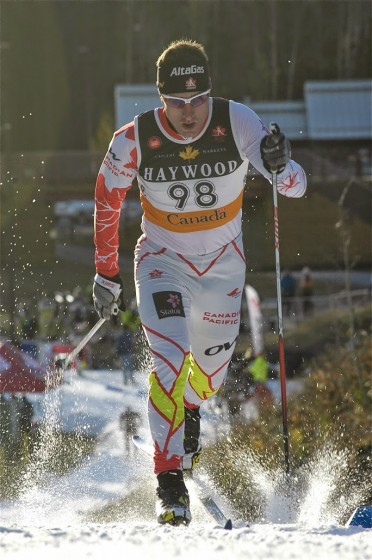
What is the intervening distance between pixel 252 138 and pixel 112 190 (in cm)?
82

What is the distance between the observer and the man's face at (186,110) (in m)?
5.62

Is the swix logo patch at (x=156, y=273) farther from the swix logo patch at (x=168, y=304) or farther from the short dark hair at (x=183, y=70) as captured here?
the short dark hair at (x=183, y=70)

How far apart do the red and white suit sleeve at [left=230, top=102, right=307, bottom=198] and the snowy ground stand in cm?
187

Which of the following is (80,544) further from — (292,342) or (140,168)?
(292,342)

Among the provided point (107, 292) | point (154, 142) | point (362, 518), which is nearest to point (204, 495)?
point (362, 518)

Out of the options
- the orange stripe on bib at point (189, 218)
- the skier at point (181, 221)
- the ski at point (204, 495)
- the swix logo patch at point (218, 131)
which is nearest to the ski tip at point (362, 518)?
the ski at point (204, 495)

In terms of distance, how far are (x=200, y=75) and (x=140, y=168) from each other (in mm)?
617

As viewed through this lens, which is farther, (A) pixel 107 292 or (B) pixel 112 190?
(A) pixel 107 292

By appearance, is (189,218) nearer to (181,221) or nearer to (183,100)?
(181,221)

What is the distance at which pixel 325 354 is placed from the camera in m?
16.0

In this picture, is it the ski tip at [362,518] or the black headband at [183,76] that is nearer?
the ski tip at [362,518]

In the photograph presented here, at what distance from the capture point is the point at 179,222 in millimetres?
5973

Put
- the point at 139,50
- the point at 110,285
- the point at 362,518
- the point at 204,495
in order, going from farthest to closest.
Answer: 1. the point at 139,50
2. the point at 204,495
3. the point at 110,285
4. the point at 362,518

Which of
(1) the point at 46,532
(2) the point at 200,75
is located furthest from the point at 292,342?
(1) the point at 46,532
